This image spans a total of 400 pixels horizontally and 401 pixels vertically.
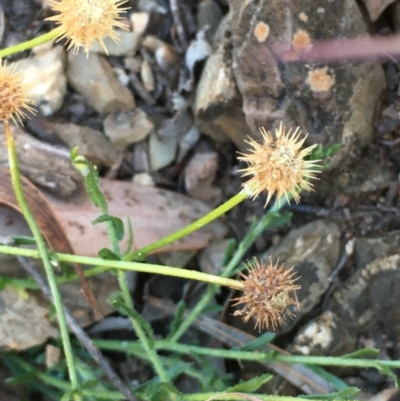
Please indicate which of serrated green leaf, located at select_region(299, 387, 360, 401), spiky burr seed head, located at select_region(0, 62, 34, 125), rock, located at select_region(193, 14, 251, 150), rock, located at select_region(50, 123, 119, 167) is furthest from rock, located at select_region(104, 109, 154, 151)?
serrated green leaf, located at select_region(299, 387, 360, 401)

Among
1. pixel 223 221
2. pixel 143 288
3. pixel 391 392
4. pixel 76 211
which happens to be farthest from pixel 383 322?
pixel 76 211

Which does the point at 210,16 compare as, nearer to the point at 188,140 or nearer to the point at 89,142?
the point at 188,140

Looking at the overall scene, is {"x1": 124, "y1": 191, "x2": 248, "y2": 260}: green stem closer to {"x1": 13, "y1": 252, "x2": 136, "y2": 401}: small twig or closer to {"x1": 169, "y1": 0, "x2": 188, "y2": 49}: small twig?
{"x1": 13, "y1": 252, "x2": 136, "y2": 401}: small twig

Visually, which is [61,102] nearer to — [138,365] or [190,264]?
[190,264]

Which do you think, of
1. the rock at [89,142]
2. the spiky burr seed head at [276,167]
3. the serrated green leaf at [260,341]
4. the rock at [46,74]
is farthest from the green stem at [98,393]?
the rock at [46,74]

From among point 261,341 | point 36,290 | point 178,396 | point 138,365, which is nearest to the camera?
point 178,396

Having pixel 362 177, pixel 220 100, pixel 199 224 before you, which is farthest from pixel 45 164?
pixel 362 177
